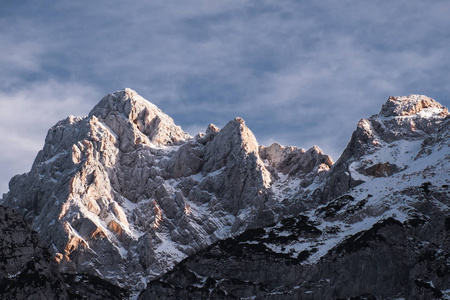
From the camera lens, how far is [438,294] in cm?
19850
